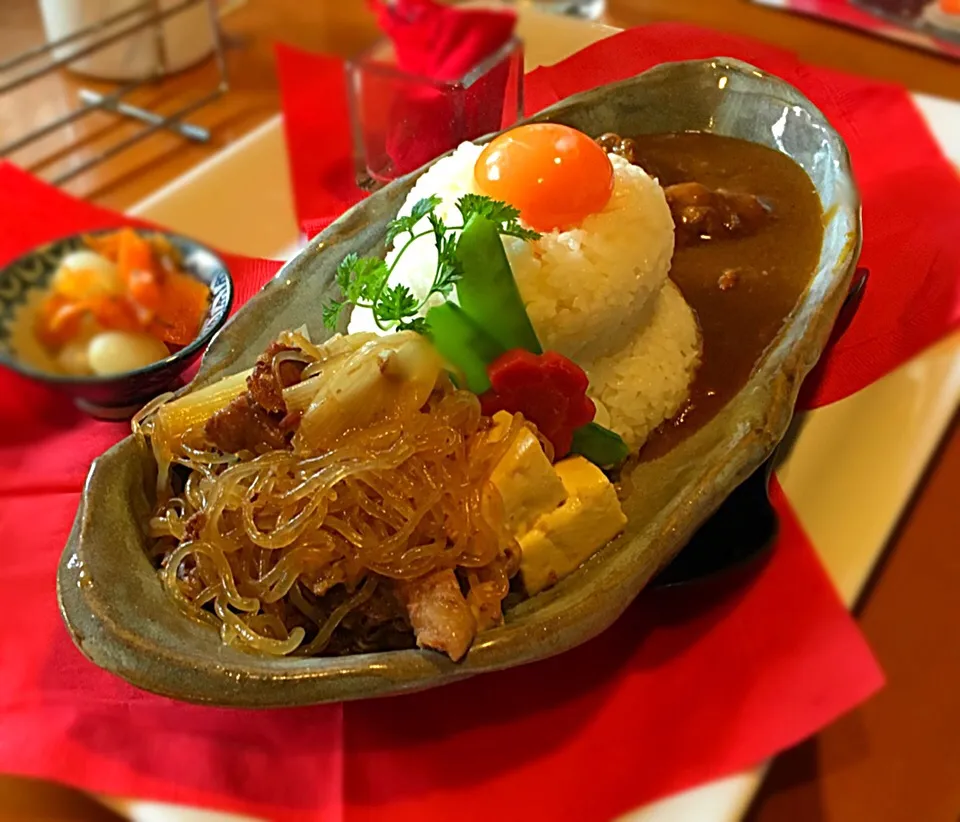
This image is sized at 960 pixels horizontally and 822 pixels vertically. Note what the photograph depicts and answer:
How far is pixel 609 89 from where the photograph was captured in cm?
208

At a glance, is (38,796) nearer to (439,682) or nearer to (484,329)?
(439,682)

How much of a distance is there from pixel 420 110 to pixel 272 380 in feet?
3.70

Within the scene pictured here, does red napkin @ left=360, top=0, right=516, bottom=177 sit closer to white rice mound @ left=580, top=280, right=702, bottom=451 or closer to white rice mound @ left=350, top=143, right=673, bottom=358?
white rice mound @ left=350, top=143, right=673, bottom=358

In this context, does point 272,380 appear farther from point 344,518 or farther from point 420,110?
point 420,110

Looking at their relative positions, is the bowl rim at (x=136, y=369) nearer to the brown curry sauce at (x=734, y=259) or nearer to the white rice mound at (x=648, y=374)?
the white rice mound at (x=648, y=374)

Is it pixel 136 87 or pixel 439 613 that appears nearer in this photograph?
pixel 439 613

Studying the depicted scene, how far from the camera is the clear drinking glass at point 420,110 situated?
210cm

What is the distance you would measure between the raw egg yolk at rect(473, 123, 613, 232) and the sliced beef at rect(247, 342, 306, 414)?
19.3 inches

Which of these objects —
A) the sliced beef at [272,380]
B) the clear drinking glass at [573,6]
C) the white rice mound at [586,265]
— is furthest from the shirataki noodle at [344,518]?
the clear drinking glass at [573,6]

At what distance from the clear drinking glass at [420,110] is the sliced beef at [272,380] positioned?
871mm

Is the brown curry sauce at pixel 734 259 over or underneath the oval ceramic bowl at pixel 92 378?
over

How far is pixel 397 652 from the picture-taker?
1162mm

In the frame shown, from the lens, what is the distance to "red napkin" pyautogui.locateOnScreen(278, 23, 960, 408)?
178cm

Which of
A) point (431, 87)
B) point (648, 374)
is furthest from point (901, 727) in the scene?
point (431, 87)
